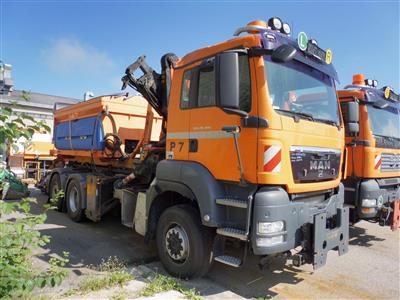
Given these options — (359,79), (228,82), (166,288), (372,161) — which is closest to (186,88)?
(228,82)

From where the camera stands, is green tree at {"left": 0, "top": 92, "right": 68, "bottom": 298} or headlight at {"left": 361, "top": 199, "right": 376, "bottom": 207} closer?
green tree at {"left": 0, "top": 92, "right": 68, "bottom": 298}

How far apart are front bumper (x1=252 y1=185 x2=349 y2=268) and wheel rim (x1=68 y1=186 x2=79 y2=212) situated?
4889mm

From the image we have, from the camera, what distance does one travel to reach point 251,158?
11.7ft

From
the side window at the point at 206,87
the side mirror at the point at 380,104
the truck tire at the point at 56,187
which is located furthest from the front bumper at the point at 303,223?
the truck tire at the point at 56,187

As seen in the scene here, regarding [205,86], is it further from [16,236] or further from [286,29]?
[16,236]

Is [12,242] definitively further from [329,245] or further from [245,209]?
[329,245]

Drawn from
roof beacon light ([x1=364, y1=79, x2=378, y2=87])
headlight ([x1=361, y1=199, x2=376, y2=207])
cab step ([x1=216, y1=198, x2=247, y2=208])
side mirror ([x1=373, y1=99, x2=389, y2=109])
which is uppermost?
roof beacon light ([x1=364, y1=79, x2=378, y2=87])

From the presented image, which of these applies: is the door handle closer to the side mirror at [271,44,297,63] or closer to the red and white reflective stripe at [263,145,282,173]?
the red and white reflective stripe at [263,145,282,173]

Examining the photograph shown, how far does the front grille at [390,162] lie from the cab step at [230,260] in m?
3.90

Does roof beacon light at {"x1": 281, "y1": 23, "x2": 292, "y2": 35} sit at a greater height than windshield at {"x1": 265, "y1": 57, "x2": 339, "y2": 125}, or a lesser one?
greater

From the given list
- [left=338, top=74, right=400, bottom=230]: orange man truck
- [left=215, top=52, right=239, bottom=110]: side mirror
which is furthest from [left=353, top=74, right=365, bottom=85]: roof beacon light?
[left=215, top=52, right=239, bottom=110]: side mirror

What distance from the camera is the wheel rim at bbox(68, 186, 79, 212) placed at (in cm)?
719

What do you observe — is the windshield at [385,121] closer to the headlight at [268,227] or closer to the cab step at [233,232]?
the headlight at [268,227]

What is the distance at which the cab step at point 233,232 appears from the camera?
348 cm
